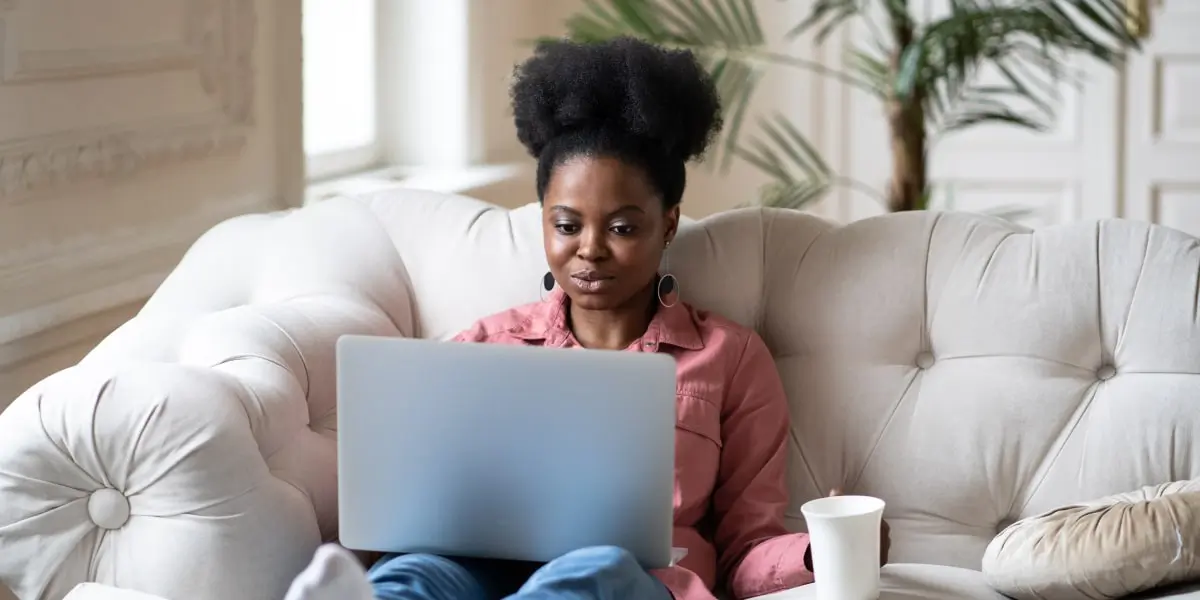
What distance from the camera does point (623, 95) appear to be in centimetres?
176

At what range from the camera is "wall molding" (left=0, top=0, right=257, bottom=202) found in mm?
1914

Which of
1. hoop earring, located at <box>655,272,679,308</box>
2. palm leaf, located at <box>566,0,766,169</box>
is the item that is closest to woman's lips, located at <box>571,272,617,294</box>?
hoop earring, located at <box>655,272,679,308</box>

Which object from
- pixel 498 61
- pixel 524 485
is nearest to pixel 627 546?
pixel 524 485

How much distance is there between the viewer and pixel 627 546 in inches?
54.8

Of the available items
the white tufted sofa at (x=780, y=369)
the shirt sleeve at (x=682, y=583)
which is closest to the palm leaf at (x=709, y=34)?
the white tufted sofa at (x=780, y=369)

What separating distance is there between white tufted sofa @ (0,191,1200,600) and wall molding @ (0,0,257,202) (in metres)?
0.23

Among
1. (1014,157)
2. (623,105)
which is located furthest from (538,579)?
(1014,157)

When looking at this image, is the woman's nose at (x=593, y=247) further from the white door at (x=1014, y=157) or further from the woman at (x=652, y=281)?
the white door at (x=1014, y=157)

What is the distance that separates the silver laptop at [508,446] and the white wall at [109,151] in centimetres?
77

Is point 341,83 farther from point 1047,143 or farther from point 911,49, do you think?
point 1047,143

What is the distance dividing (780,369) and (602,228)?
1.09 feet

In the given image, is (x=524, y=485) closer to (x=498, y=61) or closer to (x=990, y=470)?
(x=990, y=470)

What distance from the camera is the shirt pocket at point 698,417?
1712mm

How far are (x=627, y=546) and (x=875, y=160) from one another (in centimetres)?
290
